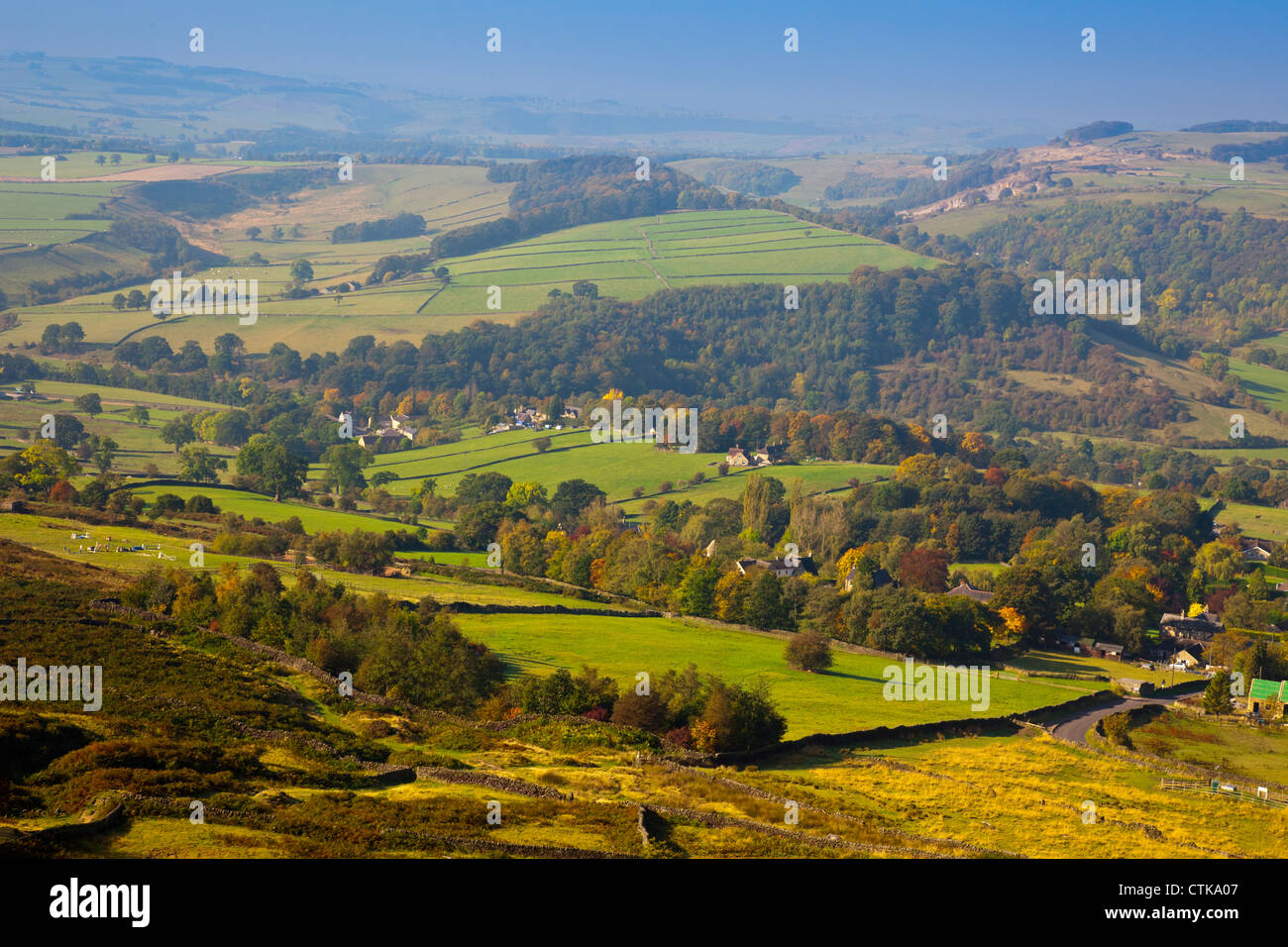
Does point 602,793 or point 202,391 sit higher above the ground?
point 202,391

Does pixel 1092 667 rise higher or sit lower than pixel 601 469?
lower

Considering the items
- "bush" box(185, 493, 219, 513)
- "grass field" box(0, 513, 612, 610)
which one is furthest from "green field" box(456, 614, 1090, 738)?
"bush" box(185, 493, 219, 513)

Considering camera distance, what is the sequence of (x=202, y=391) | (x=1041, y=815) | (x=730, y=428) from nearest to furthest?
(x=1041, y=815) → (x=730, y=428) → (x=202, y=391)

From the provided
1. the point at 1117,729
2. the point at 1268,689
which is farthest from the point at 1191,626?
the point at 1117,729

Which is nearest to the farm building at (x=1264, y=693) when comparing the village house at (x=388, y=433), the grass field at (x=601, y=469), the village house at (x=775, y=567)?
the village house at (x=775, y=567)

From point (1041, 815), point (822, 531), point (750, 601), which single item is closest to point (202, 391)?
point (822, 531)

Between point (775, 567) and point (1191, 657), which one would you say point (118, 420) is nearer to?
point (775, 567)
